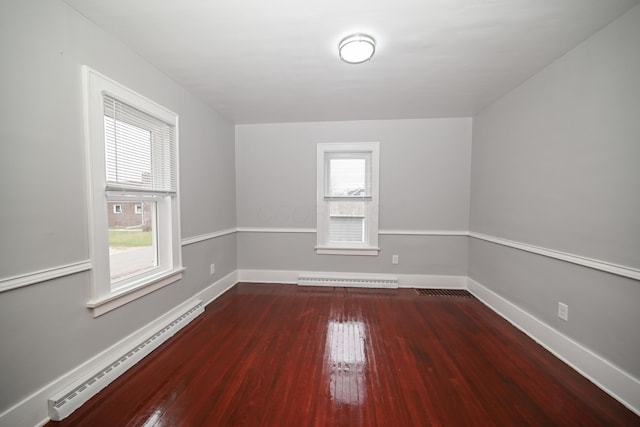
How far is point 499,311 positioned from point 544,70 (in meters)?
2.43

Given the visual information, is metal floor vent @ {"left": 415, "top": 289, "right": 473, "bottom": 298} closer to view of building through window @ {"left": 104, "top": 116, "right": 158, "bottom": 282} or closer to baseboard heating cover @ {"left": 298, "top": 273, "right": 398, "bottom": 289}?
baseboard heating cover @ {"left": 298, "top": 273, "right": 398, "bottom": 289}

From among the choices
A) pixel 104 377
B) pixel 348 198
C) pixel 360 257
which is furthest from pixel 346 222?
pixel 104 377

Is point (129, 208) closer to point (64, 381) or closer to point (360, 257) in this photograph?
point (64, 381)

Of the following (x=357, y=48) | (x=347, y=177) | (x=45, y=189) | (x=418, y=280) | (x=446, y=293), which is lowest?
(x=446, y=293)

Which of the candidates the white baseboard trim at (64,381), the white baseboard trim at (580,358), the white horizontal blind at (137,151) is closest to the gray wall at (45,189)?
the white baseboard trim at (64,381)

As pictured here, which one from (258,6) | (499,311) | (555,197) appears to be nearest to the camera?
(258,6)

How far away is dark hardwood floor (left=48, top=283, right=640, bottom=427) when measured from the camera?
1.35m

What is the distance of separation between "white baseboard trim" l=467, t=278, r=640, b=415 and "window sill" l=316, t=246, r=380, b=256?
5.10 ft

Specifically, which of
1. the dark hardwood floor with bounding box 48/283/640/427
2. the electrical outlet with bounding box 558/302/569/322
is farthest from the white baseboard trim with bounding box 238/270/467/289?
the electrical outlet with bounding box 558/302/569/322

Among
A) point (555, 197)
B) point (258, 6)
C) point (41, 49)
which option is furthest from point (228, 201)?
point (555, 197)

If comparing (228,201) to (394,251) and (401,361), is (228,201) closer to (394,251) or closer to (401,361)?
(394,251)

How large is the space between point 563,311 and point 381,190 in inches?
86.2

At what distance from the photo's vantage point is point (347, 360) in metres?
1.83

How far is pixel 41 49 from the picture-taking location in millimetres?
1294
